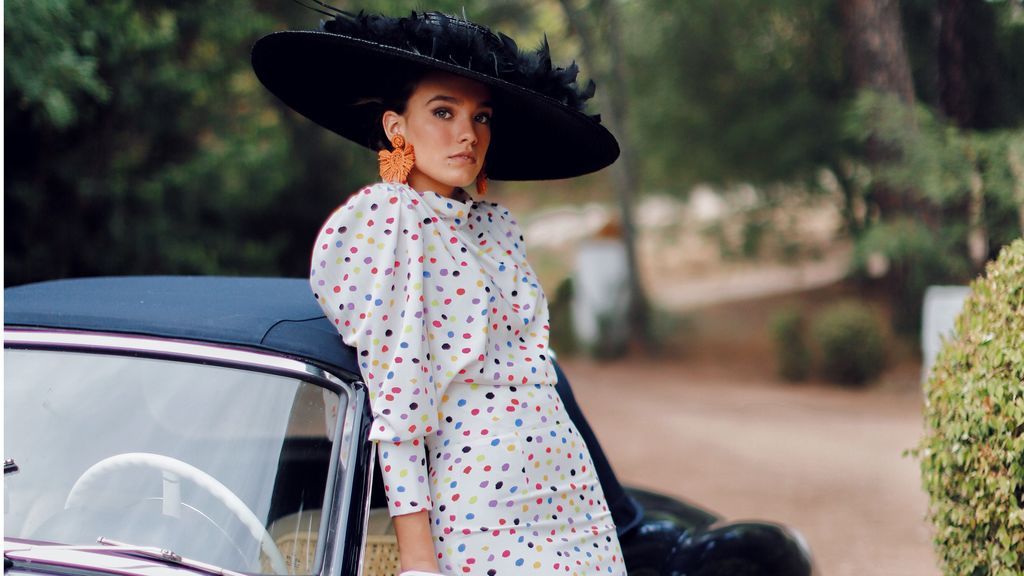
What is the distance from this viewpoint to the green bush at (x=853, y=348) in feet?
43.5

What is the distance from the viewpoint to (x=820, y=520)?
21.8ft

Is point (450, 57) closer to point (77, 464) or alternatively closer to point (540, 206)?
point (77, 464)

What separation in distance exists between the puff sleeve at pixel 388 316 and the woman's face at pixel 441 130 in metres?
0.18

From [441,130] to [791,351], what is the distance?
1252cm

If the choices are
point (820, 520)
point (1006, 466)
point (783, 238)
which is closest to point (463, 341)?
point (1006, 466)

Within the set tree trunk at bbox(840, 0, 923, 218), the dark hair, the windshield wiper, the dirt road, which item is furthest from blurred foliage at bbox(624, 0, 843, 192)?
the windshield wiper

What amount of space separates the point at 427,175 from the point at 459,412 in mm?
547

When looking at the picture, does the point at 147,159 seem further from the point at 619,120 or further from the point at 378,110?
the point at 619,120

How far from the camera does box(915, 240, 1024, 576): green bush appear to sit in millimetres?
2445

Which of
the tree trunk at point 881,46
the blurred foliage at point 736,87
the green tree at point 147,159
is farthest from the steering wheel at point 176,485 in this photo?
the blurred foliage at point 736,87

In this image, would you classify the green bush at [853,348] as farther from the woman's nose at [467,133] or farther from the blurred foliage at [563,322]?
the woman's nose at [467,133]

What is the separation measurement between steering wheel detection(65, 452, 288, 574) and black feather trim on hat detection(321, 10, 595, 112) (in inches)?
39.7

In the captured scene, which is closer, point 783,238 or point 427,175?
point 427,175

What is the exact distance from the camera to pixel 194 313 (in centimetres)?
233
